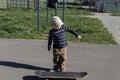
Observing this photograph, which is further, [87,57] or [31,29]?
[31,29]

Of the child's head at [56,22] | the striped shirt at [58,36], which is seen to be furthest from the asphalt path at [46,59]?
the child's head at [56,22]

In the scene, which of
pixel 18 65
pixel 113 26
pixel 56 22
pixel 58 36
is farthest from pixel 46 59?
pixel 113 26

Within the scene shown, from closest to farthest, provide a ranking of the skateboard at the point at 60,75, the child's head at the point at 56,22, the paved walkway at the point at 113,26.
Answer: the skateboard at the point at 60,75 < the child's head at the point at 56,22 < the paved walkway at the point at 113,26

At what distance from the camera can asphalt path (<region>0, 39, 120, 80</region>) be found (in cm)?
796

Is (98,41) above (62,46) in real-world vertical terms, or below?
below

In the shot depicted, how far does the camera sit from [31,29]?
15398 mm

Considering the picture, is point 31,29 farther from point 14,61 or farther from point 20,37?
point 14,61

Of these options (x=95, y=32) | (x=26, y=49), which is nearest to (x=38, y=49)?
(x=26, y=49)

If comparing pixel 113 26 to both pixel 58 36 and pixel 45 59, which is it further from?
pixel 58 36

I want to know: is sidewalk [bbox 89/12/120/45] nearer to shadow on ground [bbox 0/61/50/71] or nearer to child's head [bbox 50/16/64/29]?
shadow on ground [bbox 0/61/50/71]

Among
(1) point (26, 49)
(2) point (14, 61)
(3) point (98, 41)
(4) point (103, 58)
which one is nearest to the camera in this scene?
(2) point (14, 61)

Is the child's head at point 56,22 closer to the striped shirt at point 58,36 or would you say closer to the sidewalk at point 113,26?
the striped shirt at point 58,36

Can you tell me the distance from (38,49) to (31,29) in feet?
15.1

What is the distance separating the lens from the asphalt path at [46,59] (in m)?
7.96
